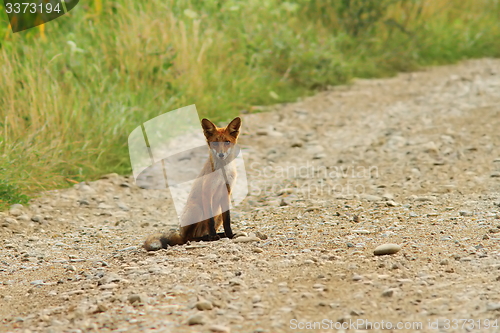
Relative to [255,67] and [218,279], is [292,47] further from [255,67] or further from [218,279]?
[218,279]

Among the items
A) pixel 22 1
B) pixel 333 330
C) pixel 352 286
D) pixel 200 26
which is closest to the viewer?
pixel 333 330

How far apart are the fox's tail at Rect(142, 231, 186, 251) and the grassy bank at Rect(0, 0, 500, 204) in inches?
71.8

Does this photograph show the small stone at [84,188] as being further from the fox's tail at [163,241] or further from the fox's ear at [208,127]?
the fox's ear at [208,127]

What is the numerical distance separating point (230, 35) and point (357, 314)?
7219mm

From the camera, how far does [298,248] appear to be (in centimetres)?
444

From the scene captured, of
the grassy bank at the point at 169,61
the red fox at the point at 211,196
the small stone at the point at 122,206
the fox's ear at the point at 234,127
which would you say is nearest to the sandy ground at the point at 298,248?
the small stone at the point at 122,206

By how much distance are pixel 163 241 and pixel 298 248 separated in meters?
0.99

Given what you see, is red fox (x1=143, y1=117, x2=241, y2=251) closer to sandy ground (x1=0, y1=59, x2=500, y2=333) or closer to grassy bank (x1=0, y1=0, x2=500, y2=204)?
sandy ground (x1=0, y1=59, x2=500, y2=333)

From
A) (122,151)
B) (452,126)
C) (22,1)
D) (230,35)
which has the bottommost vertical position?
(452,126)

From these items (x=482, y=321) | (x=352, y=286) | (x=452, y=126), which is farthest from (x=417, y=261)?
(x=452, y=126)

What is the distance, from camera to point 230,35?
9891mm

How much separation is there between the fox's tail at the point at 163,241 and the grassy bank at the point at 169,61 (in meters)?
1.82

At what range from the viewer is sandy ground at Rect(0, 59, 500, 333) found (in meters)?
3.37

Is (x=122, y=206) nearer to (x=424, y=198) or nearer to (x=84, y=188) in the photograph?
(x=84, y=188)
